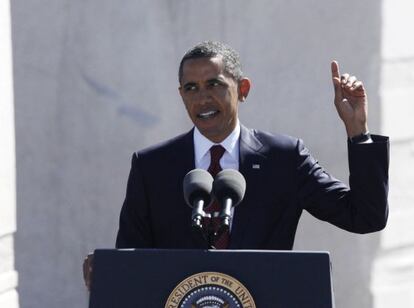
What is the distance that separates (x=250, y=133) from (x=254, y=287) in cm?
99

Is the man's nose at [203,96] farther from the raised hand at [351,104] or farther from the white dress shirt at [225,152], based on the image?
the raised hand at [351,104]

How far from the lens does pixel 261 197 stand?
12.9 feet

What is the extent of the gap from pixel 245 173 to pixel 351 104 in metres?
0.47

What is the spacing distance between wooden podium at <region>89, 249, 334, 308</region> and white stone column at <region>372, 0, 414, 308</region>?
10.4 ft

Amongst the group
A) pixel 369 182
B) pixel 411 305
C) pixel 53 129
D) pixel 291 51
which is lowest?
pixel 411 305

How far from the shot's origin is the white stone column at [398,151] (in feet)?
20.7

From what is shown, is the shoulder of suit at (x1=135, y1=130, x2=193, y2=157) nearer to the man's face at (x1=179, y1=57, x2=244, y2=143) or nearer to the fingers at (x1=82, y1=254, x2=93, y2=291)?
the man's face at (x1=179, y1=57, x2=244, y2=143)

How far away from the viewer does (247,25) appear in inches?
247

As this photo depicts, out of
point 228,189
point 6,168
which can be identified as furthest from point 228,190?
point 6,168

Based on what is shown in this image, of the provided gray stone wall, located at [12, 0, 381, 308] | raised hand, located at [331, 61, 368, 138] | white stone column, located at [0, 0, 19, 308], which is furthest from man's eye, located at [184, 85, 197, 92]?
gray stone wall, located at [12, 0, 381, 308]

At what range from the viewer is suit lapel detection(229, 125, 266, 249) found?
3.85m

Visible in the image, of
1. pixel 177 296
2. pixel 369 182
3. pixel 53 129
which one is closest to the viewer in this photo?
pixel 177 296

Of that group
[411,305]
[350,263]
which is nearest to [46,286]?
[350,263]

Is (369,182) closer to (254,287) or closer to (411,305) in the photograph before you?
(254,287)
